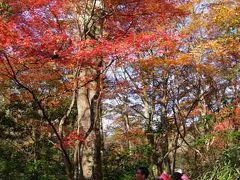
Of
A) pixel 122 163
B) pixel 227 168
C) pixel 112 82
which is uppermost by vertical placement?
pixel 112 82

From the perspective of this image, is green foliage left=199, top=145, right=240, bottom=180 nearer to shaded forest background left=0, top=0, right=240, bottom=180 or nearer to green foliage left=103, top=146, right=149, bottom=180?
shaded forest background left=0, top=0, right=240, bottom=180

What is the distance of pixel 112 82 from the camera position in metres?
17.7

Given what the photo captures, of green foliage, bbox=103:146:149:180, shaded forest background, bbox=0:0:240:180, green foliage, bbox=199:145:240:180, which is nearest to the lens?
green foliage, bbox=199:145:240:180

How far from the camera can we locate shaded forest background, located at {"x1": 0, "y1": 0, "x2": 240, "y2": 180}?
9375mm

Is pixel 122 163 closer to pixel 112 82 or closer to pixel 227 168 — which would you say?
pixel 112 82

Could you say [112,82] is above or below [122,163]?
above

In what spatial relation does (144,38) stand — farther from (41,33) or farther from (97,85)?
(41,33)

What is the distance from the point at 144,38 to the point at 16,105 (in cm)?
1068

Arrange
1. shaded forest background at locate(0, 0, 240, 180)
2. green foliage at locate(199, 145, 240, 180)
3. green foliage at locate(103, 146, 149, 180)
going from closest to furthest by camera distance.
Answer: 1. green foliage at locate(199, 145, 240, 180)
2. shaded forest background at locate(0, 0, 240, 180)
3. green foliage at locate(103, 146, 149, 180)

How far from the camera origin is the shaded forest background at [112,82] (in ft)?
30.8

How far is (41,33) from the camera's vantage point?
9.77 metres

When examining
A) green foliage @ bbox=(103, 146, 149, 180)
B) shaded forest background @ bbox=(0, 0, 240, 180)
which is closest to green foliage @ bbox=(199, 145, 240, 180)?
shaded forest background @ bbox=(0, 0, 240, 180)

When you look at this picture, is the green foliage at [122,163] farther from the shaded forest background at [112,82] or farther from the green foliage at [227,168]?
the green foliage at [227,168]

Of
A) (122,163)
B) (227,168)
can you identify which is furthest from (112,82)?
(227,168)
